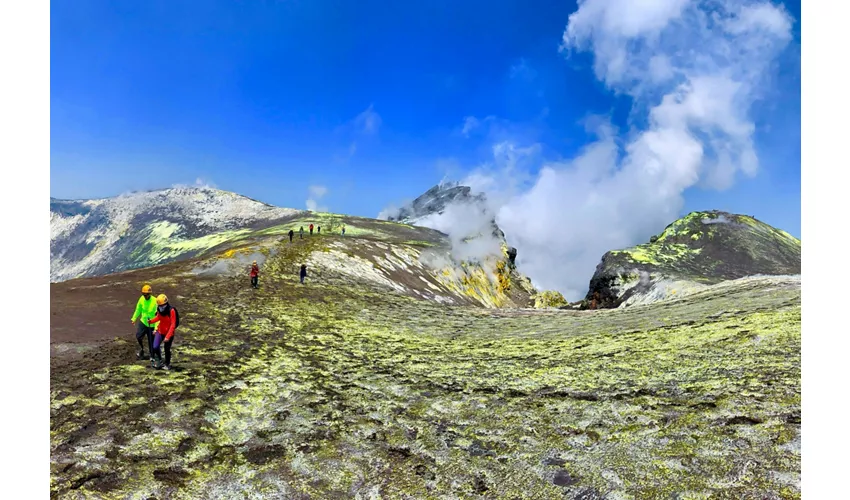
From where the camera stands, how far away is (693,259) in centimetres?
6369

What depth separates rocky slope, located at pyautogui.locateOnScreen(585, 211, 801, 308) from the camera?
53.6m

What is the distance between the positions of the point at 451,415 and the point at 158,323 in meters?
13.0

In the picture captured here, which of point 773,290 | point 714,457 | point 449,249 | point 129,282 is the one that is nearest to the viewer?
point 714,457

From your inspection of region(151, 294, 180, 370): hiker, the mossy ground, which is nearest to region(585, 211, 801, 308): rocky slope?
the mossy ground

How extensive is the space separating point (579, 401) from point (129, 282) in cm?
3959

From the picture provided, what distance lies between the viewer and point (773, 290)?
2767 centimetres

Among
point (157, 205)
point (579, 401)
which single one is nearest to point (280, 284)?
point (579, 401)

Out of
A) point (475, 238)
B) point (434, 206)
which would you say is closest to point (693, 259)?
point (475, 238)

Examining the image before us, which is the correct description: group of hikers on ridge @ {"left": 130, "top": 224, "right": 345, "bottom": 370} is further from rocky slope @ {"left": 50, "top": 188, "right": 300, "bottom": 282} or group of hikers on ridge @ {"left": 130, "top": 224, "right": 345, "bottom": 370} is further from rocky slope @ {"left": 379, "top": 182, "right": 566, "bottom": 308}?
rocky slope @ {"left": 50, "top": 188, "right": 300, "bottom": 282}

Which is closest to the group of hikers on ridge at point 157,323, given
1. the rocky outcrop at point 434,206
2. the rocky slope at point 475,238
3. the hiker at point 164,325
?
the hiker at point 164,325

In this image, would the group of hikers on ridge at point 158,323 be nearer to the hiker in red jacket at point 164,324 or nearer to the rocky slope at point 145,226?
the hiker in red jacket at point 164,324

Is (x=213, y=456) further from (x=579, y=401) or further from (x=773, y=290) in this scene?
(x=773, y=290)

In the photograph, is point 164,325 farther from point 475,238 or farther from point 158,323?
point 475,238

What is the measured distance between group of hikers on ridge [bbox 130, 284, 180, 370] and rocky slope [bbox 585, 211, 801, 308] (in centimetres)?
4565
